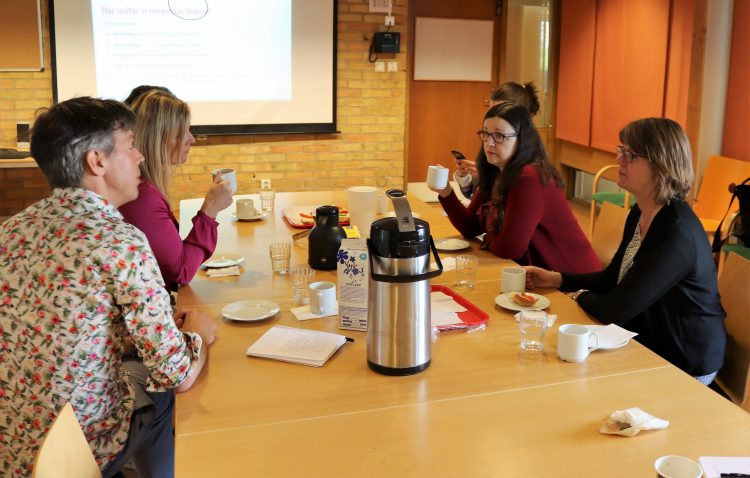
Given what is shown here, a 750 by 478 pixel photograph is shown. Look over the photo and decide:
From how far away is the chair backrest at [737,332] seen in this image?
2.06 meters

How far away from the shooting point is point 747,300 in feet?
6.92

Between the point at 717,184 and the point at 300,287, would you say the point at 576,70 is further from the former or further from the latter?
the point at 300,287

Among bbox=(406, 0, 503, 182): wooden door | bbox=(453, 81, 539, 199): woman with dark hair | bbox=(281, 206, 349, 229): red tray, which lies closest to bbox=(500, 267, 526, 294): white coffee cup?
bbox=(281, 206, 349, 229): red tray

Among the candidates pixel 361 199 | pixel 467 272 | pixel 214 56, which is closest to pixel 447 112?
pixel 214 56

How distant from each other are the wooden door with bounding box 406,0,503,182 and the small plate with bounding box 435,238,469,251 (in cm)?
397

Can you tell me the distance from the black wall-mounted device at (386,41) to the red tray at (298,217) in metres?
2.89

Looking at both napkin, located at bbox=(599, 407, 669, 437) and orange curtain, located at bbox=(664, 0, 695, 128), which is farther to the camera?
orange curtain, located at bbox=(664, 0, 695, 128)

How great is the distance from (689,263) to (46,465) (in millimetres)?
1700

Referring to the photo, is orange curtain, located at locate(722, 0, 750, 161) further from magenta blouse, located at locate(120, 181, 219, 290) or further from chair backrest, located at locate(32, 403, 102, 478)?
chair backrest, located at locate(32, 403, 102, 478)

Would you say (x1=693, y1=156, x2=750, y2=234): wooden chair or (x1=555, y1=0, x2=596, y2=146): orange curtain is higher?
(x1=555, y1=0, x2=596, y2=146): orange curtain

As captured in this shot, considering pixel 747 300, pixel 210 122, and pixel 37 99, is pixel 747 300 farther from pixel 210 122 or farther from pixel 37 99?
pixel 37 99

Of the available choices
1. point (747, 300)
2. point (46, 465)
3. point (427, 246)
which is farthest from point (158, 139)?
point (747, 300)

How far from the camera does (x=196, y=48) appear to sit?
5.89 meters

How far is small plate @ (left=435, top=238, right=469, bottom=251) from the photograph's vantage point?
9.18 feet
